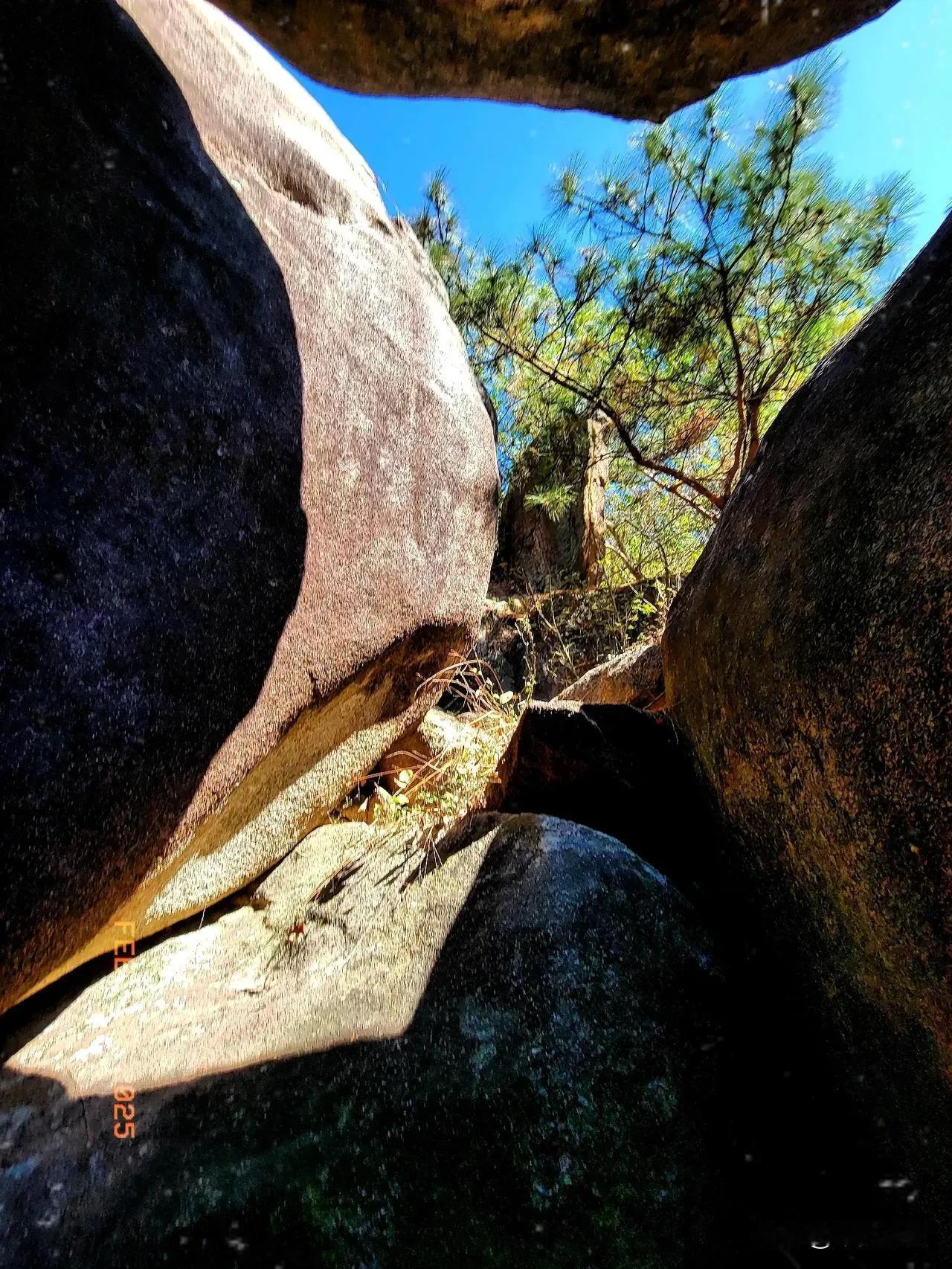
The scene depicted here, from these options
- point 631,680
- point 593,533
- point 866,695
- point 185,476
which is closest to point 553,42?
point 185,476

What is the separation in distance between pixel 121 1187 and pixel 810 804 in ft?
5.68

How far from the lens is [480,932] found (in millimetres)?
1656

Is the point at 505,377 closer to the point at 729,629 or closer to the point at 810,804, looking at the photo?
the point at 729,629

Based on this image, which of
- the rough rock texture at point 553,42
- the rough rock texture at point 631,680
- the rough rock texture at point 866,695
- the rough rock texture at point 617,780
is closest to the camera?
the rough rock texture at point 866,695

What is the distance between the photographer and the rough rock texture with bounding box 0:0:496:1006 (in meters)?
1.24

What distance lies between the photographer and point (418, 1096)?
1286 millimetres

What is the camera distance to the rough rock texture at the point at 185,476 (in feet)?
4.08

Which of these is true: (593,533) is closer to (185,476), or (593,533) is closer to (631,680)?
(631,680)

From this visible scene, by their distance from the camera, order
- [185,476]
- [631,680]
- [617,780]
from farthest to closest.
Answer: [631,680]
[617,780]
[185,476]

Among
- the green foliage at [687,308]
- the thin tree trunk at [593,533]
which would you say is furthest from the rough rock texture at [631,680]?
the thin tree trunk at [593,533]

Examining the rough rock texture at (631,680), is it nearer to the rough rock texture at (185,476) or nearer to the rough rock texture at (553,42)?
the rough rock texture at (185,476)

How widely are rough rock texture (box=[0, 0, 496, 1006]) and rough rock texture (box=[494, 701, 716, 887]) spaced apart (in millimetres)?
640

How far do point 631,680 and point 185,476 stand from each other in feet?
11.4

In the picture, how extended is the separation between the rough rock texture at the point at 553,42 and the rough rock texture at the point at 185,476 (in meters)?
0.52
